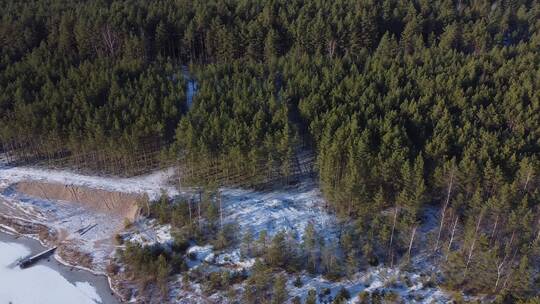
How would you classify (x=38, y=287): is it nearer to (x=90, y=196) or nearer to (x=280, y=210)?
(x=90, y=196)

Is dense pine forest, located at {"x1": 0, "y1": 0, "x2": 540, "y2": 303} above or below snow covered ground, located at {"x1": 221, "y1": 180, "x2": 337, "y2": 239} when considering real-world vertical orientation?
above

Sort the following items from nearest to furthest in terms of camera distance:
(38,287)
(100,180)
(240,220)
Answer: (38,287) → (240,220) → (100,180)

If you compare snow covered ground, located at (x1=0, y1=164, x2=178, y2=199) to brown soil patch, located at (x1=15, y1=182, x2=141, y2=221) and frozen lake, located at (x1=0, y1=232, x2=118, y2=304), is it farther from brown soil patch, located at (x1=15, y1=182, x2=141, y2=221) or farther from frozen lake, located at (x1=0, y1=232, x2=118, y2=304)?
frozen lake, located at (x1=0, y1=232, x2=118, y2=304)

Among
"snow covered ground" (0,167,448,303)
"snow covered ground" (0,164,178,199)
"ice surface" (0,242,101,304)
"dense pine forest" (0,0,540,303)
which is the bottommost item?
"ice surface" (0,242,101,304)

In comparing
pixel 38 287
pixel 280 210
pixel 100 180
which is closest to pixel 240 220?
pixel 280 210

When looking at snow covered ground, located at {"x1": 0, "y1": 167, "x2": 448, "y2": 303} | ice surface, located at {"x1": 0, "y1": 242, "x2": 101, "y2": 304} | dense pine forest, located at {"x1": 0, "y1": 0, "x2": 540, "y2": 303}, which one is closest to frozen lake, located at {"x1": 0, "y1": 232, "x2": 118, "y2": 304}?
ice surface, located at {"x1": 0, "y1": 242, "x2": 101, "y2": 304}

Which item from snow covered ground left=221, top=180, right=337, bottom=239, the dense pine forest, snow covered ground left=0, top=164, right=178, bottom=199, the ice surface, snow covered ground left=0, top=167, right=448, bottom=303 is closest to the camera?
snow covered ground left=0, top=167, right=448, bottom=303
